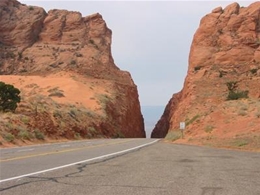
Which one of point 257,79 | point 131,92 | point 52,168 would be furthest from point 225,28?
point 52,168

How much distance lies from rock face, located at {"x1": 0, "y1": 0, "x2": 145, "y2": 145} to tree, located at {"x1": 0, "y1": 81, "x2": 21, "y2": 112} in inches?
953

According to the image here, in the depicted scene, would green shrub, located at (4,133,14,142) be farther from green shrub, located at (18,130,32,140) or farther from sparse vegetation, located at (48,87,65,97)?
sparse vegetation, located at (48,87,65,97)

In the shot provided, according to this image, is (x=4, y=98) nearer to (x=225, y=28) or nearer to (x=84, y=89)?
(x=84, y=89)

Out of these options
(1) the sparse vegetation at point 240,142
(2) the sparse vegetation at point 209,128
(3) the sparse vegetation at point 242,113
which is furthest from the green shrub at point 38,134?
(1) the sparse vegetation at point 240,142

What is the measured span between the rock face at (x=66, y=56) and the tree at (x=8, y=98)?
79.5 ft

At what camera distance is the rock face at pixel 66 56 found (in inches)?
2943

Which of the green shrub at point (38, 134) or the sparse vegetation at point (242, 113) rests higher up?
the sparse vegetation at point (242, 113)

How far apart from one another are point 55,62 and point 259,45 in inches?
1650

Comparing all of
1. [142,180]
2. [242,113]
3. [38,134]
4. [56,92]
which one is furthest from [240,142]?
[56,92]

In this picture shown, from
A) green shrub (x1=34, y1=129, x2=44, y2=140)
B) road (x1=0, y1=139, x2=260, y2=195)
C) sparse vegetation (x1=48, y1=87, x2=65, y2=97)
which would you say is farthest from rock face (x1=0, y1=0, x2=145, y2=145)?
road (x1=0, y1=139, x2=260, y2=195)

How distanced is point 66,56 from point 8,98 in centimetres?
4567

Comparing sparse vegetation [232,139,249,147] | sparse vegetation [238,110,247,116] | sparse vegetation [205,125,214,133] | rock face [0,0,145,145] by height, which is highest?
rock face [0,0,145,145]

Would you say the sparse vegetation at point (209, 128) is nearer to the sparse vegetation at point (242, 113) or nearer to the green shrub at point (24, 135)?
the sparse vegetation at point (242, 113)

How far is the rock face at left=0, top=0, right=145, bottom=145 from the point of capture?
74750 mm
